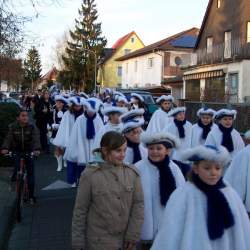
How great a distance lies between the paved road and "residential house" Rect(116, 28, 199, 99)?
4135 cm

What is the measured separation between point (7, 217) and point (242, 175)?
4.11m

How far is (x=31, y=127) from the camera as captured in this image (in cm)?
A: 933

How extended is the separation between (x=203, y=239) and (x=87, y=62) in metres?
78.1

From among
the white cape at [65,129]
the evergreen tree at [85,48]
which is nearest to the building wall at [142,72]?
the evergreen tree at [85,48]

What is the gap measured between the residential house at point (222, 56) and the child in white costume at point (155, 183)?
22.4 m

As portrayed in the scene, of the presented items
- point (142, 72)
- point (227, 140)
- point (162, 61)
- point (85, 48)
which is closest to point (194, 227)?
point (227, 140)

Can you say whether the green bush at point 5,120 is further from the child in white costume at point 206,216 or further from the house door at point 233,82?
the house door at point 233,82

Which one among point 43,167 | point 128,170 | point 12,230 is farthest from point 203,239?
point 43,167

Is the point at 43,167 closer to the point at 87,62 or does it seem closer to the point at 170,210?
the point at 170,210

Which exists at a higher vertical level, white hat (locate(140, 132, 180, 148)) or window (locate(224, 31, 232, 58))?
window (locate(224, 31, 232, 58))

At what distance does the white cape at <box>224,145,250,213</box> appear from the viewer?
6.07 meters

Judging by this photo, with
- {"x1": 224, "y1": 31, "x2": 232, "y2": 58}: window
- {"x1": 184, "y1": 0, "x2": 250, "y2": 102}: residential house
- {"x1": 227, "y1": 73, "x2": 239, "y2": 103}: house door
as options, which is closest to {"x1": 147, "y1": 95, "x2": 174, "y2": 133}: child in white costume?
{"x1": 184, "y1": 0, "x2": 250, "y2": 102}: residential house

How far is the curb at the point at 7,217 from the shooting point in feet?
24.5

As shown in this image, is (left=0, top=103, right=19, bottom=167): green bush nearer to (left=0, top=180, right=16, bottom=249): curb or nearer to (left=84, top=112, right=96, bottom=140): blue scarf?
(left=0, top=180, right=16, bottom=249): curb
